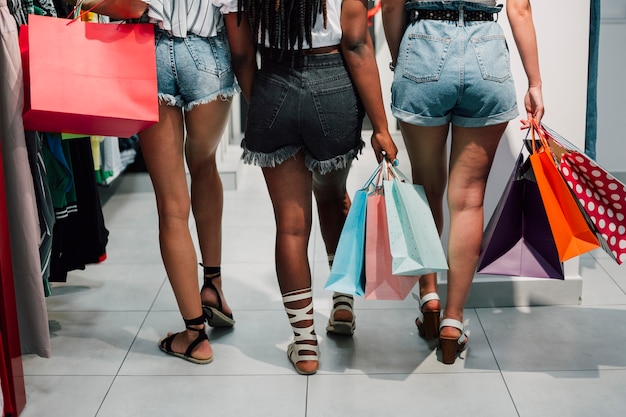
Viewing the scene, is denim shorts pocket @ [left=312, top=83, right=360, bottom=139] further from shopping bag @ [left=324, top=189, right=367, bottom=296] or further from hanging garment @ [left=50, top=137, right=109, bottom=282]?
hanging garment @ [left=50, top=137, right=109, bottom=282]

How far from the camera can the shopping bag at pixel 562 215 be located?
7.72ft

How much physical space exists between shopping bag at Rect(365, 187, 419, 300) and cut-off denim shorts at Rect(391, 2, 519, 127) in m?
0.29

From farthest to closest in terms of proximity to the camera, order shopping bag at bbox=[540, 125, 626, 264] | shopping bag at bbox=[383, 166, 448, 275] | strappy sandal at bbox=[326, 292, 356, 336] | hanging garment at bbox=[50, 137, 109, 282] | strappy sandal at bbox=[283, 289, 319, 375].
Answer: hanging garment at bbox=[50, 137, 109, 282]
strappy sandal at bbox=[326, 292, 356, 336]
strappy sandal at bbox=[283, 289, 319, 375]
shopping bag at bbox=[540, 125, 626, 264]
shopping bag at bbox=[383, 166, 448, 275]

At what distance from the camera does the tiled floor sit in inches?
91.9

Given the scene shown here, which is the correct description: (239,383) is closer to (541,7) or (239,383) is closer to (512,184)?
(512,184)

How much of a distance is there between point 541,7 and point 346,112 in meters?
0.89

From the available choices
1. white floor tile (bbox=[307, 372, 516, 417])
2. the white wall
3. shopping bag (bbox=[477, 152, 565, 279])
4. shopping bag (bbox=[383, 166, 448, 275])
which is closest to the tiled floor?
white floor tile (bbox=[307, 372, 516, 417])

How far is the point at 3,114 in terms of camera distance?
7.13ft

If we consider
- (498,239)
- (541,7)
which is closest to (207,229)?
(498,239)

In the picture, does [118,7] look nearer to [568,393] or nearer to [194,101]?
[194,101]

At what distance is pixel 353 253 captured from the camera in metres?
2.34

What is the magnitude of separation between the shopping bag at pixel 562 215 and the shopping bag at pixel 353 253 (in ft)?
1.67

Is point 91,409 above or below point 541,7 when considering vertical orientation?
below

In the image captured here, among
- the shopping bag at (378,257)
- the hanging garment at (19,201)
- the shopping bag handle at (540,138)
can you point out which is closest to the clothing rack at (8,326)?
the hanging garment at (19,201)
